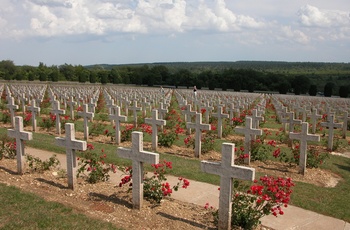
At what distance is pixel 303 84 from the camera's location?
5866 cm

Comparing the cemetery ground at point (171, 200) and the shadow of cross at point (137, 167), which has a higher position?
the shadow of cross at point (137, 167)

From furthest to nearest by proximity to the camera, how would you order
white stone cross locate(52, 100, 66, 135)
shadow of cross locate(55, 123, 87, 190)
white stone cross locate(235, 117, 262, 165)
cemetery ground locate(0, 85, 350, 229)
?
white stone cross locate(52, 100, 66, 135), white stone cross locate(235, 117, 262, 165), shadow of cross locate(55, 123, 87, 190), cemetery ground locate(0, 85, 350, 229)

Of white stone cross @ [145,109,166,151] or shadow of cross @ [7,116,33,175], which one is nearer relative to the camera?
shadow of cross @ [7,116,33,175]

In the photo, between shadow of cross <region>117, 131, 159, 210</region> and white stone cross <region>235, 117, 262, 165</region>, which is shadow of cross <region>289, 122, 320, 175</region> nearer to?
white stone cross <region>235, 117, 262, 165</region>

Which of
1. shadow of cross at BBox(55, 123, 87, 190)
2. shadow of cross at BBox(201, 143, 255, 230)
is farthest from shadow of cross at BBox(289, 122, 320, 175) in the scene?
shadow of cross at BBox(55, 123, 87, 190)

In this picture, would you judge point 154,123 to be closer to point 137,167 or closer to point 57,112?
point 57,112

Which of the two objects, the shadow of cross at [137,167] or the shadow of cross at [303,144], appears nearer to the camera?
the shadow of cross at [137,167]

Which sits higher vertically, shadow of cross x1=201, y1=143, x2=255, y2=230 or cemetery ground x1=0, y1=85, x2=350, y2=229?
shadow of cross x1=201, y1=143, x2=255, y2=230

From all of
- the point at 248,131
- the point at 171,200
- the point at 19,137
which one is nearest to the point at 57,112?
the point at 19,137

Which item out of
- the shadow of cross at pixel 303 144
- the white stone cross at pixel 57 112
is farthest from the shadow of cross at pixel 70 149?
the white stone cross at pixel 57 112

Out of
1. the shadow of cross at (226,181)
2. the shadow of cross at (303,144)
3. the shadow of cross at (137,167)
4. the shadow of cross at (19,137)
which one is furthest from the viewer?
the shadow of cross at (303,144)

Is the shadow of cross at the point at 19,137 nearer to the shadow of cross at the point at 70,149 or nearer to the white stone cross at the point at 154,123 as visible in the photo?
the shadow of cross at the point at 70,149

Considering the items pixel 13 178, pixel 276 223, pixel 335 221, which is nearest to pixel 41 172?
pixel 13 178

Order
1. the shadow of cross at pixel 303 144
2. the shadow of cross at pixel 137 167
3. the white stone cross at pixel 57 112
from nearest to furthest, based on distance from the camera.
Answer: the shadow of cross at pixel 137 167, the shadow of cross at pixel 303 144, the white stone cross at pixel 57 112
